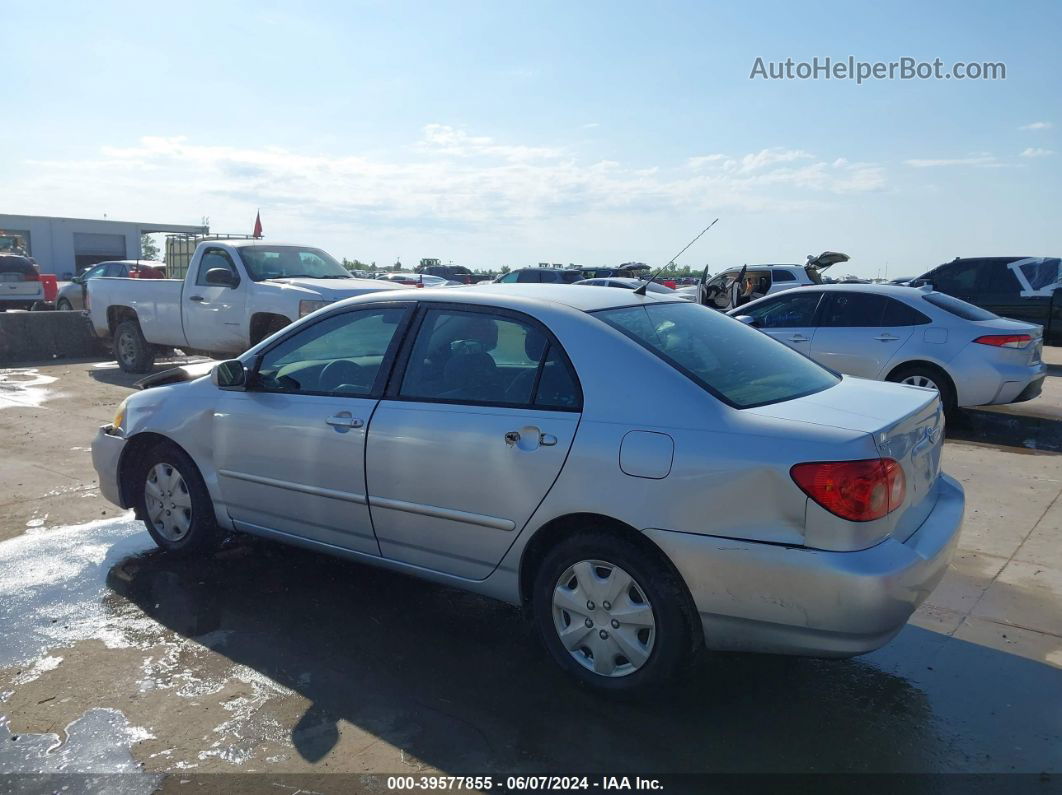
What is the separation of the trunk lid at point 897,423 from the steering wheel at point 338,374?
77.7 inches

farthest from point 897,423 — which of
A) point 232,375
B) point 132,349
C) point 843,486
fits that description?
point 132,349

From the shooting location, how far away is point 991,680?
3787 millimetres

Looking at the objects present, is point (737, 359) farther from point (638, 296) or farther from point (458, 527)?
point (458, 527)

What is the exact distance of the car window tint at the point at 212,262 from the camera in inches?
461

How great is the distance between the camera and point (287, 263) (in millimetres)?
11727

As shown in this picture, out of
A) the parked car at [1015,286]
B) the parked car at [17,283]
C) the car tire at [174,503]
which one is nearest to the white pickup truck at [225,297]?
the car tire at [174,503]

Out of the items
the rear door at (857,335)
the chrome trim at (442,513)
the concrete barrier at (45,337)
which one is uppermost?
the rear door at (857,335)

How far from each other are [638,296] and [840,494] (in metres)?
1.59

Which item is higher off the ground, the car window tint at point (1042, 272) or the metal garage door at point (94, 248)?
the car window tint at point (1042, 272)

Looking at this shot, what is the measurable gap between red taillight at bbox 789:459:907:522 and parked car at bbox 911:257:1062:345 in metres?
13.6

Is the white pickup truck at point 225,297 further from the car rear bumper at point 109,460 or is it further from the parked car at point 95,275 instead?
the parked car at point 95,275

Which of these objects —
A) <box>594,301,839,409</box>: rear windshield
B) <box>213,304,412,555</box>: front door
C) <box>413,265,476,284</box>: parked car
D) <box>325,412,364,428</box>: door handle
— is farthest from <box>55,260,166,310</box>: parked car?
<box>594,301,839,409</box>: rear windshield

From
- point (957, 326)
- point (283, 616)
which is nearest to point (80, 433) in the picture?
point (283, 616)

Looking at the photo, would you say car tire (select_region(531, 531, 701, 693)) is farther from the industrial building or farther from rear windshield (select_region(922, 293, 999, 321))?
the industrial building
